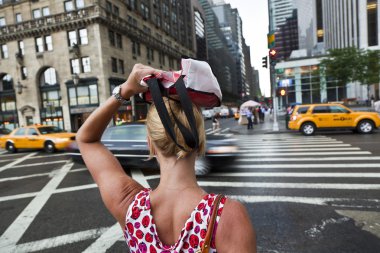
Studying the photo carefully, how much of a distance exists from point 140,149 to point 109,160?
654cm

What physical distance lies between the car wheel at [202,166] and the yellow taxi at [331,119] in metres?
10.0

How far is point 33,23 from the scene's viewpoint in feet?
111

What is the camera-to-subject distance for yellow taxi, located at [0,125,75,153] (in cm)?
1342

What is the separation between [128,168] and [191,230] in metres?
7.73

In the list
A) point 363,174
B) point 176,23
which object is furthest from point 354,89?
point 363,174

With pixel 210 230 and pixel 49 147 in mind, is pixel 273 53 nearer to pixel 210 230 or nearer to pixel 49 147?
pixel 49 147

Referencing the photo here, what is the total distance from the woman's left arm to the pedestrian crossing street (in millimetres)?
4157

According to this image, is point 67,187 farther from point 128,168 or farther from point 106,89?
point 106,89

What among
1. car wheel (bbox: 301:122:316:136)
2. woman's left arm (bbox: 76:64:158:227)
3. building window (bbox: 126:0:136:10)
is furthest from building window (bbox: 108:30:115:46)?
woman's left arm (bbox: 76:64:158:227)

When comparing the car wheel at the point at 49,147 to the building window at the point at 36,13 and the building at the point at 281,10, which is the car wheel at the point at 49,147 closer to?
the building window at the point at 36,13

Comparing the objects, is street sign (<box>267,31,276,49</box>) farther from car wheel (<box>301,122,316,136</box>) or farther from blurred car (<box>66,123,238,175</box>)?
blurred car (<box>66,123,238,175</box>)

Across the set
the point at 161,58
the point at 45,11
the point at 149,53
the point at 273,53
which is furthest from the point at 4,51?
the point at 273,53

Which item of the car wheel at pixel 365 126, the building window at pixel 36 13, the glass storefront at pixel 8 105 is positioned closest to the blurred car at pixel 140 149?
the car wheel at pixel 365 126

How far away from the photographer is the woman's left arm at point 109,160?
1.32m
